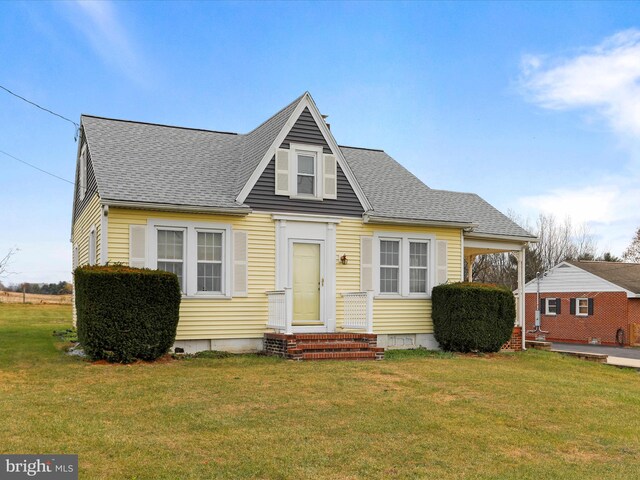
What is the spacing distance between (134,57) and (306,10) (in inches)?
159

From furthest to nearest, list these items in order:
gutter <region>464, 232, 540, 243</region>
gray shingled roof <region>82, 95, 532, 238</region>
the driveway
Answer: the driveway
gutter <region>464, 232, 540, 243</region>
gray shingled roof <region>82, 95, 532, 238</region>

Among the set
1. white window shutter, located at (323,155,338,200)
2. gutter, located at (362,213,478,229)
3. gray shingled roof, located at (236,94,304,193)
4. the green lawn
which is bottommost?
the green lawn

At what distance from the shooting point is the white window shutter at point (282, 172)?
52.8ft

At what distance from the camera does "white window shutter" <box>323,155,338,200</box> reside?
16630 mm

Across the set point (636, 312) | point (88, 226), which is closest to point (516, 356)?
point (88, 226)

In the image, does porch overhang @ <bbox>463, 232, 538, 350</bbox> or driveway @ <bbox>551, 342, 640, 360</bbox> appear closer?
porch overhang @ <bbox>463, 232, 538, 350</bbox>

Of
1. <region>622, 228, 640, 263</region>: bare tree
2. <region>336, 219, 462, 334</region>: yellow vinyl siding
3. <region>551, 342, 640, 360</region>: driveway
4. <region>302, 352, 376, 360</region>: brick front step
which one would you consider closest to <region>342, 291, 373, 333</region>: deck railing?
<region>336, 219, 462, 334</region>: yellow vinyl siding

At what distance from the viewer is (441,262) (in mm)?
18109

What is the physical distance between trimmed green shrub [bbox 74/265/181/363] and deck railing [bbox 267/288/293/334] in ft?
8.70

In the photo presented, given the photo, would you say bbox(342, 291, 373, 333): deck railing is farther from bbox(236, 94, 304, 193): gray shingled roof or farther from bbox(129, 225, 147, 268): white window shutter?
bbox(129, 225, 147, 268): white window shutter

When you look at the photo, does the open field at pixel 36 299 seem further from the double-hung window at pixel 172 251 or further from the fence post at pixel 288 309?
the fence post at pixel 288 309

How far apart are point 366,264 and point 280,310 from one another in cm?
292

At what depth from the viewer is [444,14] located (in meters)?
15.9

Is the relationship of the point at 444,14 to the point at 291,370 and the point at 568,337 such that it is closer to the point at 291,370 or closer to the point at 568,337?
the point at 291,370
